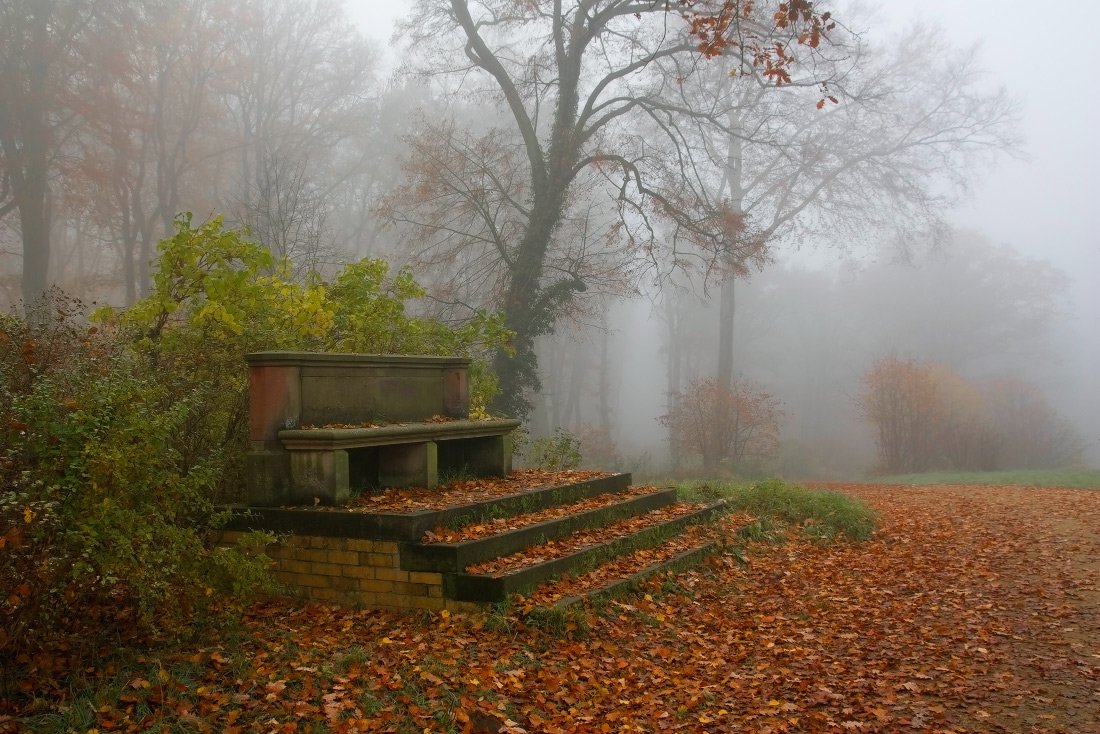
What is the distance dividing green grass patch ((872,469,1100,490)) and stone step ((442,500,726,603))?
43.3ft

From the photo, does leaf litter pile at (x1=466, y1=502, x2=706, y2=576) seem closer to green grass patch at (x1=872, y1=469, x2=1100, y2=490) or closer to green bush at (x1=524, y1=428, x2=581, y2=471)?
green bush at (x1=524, y1=428, x2=581, y2=471)

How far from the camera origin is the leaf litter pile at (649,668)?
3904mm

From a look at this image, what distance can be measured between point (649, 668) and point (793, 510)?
235 inches

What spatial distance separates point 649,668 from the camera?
4.96m

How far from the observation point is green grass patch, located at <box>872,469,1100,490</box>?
17516mm

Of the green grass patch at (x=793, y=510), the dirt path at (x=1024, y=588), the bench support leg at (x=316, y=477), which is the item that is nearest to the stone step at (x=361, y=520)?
the bench support leg at (x=316, y=477)

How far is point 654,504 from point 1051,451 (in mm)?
21123

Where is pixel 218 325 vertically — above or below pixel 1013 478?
above

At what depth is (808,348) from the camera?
43875mm

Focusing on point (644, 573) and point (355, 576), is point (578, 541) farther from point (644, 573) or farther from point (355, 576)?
point (355, 576)

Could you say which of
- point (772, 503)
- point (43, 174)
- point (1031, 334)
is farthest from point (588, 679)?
point (1031, 334)

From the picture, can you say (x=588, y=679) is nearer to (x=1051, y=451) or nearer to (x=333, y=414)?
(x=333, y=414)

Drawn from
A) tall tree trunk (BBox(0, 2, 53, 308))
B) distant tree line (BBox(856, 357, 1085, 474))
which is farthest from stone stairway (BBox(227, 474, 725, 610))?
distant tree line (BBox(856, 357, 1085, 474))

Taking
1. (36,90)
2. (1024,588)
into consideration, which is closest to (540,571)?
(1024,588)
